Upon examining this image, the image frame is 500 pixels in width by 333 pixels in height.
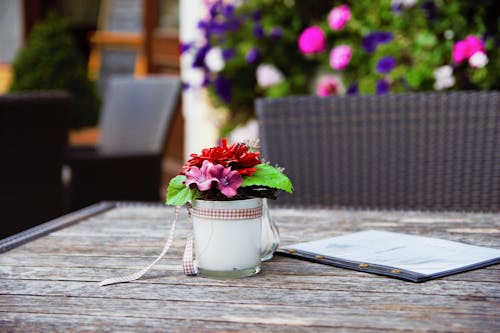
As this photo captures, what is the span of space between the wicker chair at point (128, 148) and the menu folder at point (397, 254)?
2.15 meters

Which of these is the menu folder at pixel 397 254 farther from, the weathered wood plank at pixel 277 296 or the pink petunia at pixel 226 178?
the pink petunia at pixel 226 178

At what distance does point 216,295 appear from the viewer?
3.66 feet

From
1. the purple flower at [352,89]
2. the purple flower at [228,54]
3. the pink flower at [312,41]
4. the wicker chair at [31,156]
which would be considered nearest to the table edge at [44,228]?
the wicker chair at [31,156]

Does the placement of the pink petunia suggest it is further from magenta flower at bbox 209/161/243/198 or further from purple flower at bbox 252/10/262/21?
purple flower at bbox 252/10/262/21

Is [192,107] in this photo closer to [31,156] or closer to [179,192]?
[31,156]

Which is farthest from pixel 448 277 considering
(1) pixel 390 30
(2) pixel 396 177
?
(1) pixel 390 30

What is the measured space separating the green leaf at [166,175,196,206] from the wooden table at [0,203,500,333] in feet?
0.35

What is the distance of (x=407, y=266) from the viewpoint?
3.98 ft

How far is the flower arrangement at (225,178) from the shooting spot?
1.17 meters

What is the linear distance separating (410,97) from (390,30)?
1.54 meters

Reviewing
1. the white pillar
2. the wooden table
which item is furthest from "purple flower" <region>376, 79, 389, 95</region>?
the white pillar

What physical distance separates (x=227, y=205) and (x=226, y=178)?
0.13 feet

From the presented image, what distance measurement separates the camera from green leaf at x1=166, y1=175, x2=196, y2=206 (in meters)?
1.19

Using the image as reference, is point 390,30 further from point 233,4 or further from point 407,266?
point 407,266
